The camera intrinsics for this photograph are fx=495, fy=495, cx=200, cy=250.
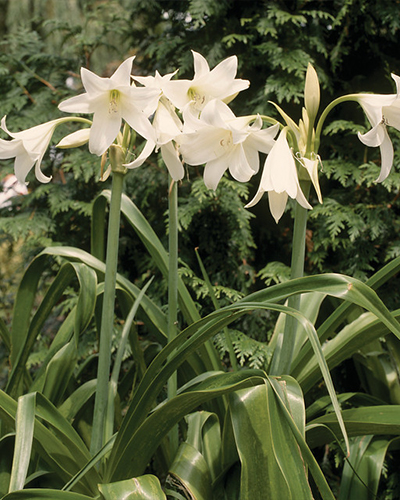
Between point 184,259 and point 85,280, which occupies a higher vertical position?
point 85,280

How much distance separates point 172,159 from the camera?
1.00m

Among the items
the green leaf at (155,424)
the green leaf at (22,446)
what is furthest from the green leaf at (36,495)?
the green leaf at (155,424)

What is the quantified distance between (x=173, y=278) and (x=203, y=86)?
434 millimetres

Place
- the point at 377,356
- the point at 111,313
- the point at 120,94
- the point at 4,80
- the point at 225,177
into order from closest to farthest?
the point at 120,94, the point at 111,313, the point at 377,356, the point at 225,177, the point at 4,80

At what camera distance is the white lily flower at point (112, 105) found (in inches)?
35.9

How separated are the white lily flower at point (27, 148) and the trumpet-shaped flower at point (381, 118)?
0.61 meters

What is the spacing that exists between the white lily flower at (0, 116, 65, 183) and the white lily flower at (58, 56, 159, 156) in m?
0.11

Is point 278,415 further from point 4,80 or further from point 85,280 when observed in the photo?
point 4,80

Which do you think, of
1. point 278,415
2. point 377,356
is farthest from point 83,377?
point 278,415

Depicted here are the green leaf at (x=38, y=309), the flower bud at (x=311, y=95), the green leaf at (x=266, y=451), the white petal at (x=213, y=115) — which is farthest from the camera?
the green leaf at (x=38, y=309)

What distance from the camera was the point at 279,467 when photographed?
80 cm

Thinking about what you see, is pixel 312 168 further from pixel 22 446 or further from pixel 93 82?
pixel 22 446

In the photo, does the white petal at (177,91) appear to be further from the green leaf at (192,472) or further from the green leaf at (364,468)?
the green leaf at (364,468)

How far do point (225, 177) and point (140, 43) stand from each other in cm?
82
